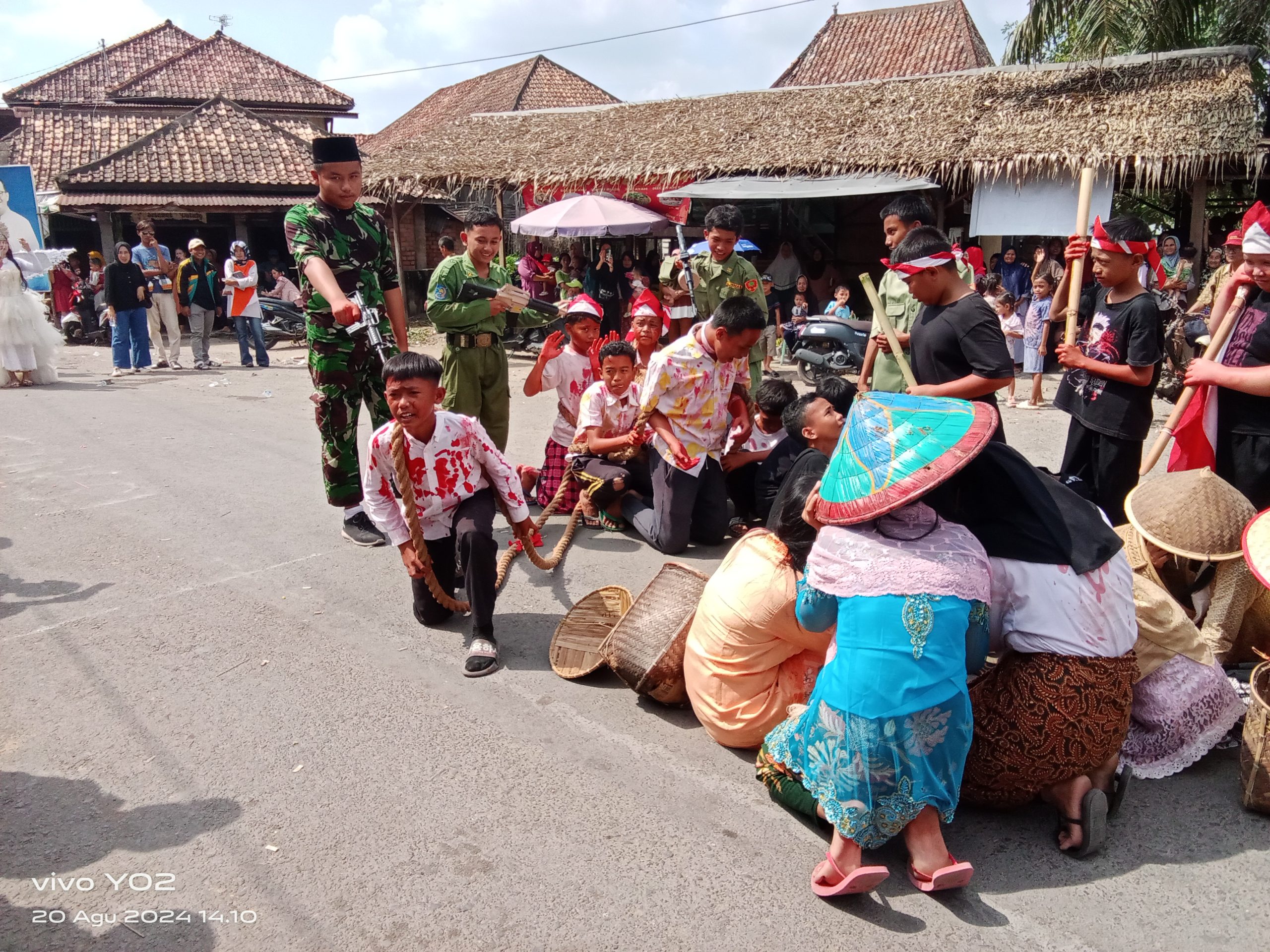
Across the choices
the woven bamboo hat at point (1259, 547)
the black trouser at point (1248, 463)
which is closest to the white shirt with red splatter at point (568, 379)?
the black trouser at point (1248, 463)

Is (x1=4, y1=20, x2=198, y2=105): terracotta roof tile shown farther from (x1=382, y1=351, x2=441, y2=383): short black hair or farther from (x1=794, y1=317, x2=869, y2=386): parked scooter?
(x1=382, y1=351, x2=441, y2=383): short black hair

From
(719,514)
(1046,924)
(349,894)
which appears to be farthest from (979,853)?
(719,514)

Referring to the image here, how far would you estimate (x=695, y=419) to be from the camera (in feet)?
17.0

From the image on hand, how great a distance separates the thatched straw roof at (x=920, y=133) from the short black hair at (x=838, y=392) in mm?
8229

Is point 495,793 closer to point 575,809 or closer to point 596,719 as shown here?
point 575,809

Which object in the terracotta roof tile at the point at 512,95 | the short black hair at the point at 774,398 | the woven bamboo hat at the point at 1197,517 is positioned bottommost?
the woven bamboo hat at the point at 1197,517

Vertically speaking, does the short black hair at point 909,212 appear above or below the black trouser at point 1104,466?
above

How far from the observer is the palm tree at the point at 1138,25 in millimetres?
11867

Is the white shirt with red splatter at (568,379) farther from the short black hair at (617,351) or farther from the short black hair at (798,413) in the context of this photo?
the short black hair at (798,413)

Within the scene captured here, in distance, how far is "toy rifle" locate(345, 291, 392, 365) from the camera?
4.85m

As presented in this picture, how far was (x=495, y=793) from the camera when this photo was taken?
2988 millimetres

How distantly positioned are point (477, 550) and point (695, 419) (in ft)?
5.68

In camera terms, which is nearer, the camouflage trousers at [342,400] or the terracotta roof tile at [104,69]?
the camouflage trousers at [342,400]

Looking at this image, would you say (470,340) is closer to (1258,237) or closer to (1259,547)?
(1258,237)
